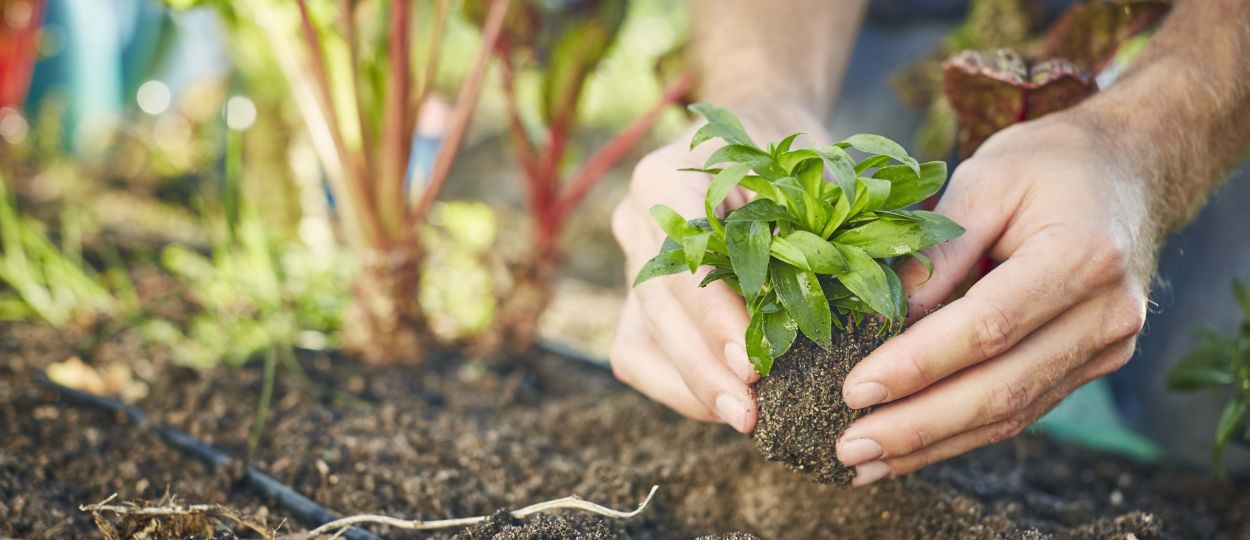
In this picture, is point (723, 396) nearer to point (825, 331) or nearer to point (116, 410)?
point (825, 331)

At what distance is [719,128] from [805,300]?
240 millimetres

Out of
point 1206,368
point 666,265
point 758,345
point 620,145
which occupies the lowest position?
point 1206,368

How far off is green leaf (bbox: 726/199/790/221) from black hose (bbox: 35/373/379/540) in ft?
2.21

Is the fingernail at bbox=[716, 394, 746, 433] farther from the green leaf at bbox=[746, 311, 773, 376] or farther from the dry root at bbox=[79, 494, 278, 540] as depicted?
the dry root at bbox=[79, 494, 278, 540]

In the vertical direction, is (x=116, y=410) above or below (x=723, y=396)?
below

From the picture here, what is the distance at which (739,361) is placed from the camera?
1043 millimetres

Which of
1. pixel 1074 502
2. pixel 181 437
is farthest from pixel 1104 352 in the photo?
pixel 181 437

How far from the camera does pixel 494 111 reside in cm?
635

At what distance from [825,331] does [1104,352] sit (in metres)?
0.44

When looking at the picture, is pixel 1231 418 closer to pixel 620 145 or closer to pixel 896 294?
pixel 896 294

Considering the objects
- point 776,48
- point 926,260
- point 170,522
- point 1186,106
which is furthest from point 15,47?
point 1186,106

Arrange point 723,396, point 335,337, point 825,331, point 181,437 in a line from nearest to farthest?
point 825,331 → point 723,396 → point 181,437 → point 335,337

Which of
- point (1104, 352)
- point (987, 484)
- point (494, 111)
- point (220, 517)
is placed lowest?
point (494, 111)

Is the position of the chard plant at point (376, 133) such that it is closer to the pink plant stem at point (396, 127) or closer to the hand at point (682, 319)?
the pink plant stem at point (396, 127)
